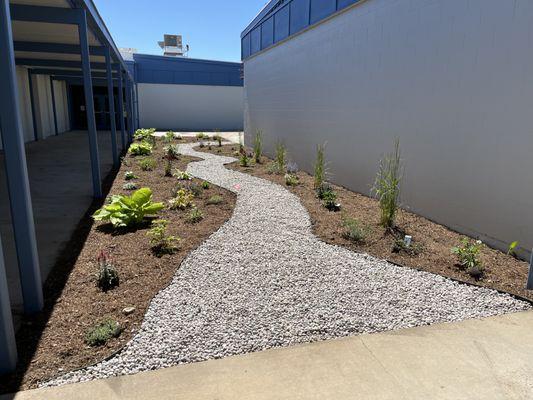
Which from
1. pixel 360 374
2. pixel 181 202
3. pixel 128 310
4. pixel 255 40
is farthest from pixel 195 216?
pixel 255 40

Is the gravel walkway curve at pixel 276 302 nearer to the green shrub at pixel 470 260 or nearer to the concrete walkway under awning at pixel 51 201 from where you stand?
the green shrub at pixel 470 260

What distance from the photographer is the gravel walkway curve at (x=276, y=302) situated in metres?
2.91

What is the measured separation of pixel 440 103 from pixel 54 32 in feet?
28.9

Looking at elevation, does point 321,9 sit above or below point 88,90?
above

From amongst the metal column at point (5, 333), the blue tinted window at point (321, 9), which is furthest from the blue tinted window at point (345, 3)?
the metal column at point (5, 333)

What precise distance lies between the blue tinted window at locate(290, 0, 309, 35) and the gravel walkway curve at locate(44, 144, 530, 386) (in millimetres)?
7565

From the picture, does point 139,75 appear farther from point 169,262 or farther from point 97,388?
point 97,388

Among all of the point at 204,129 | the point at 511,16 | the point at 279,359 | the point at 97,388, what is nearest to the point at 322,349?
the point at 279,359

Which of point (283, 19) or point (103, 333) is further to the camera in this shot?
point (283, 19)

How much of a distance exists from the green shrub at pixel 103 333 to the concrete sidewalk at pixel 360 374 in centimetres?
44

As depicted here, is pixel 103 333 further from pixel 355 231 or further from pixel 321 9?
pixel 321 9

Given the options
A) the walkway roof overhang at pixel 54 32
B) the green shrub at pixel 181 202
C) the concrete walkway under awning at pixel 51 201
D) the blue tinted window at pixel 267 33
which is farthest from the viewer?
the blue tinted window at pixel 267 33

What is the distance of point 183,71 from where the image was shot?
91.6ft

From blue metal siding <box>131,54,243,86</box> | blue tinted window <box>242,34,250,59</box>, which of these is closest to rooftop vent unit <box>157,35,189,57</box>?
blue metal siding <box>131,54,243,86</box>
